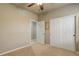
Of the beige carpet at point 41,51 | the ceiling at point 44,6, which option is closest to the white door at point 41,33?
the beige carpet at point 41,51

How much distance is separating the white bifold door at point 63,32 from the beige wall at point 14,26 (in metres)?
0.55

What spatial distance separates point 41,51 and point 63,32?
2.38ft

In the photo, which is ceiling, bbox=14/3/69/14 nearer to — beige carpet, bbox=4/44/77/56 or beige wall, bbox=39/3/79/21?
beige wall, bbox=39/3/79/21

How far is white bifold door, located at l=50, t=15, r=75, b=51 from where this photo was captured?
1976mm

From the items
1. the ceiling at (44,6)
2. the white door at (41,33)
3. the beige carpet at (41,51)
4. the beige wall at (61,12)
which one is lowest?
the beige carpet at (41,51)

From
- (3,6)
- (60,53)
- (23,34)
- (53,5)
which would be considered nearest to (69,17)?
(53,5)

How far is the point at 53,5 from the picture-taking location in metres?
1.92

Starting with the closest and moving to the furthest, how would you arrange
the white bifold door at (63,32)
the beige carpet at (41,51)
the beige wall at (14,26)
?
1. the beige carpet at (41,51)
2. the white bifold door at (63,32)
3. the beige wall at (14,26)

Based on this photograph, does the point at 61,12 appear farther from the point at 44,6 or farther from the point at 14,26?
the point at 14,26

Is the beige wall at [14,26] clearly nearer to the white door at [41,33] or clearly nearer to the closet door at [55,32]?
the white door at [41,33]

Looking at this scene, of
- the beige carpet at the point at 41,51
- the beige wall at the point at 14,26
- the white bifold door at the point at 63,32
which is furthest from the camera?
the beige wall at the point at 14,26

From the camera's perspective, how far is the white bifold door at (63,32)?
6.48 feet

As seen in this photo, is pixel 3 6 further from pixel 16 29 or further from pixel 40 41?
pixel 40 41

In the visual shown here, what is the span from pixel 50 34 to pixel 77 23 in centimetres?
74
